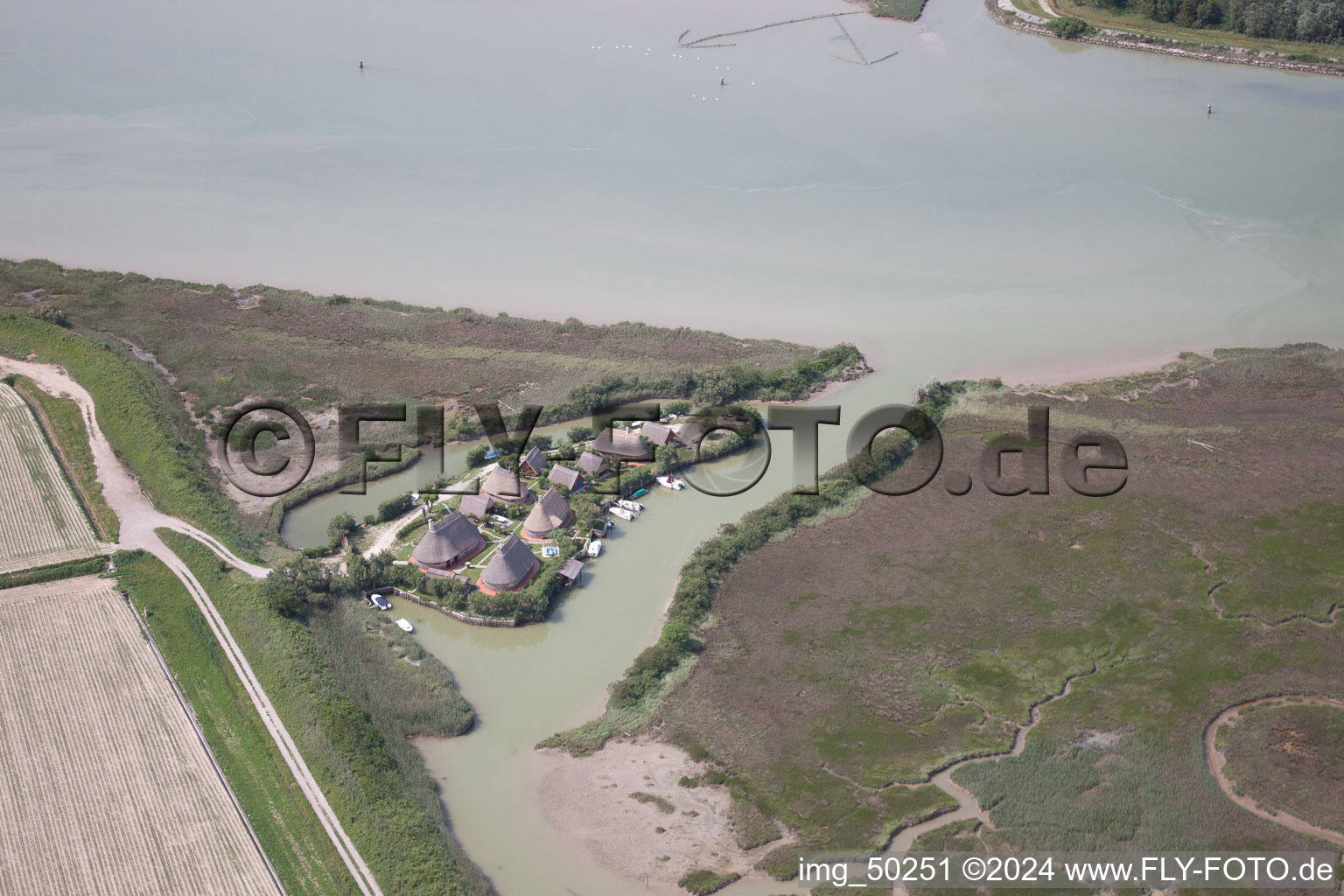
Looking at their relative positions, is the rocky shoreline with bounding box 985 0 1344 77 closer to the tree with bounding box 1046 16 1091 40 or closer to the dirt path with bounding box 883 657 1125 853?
the tree with bounding box 1046 16 1091 40

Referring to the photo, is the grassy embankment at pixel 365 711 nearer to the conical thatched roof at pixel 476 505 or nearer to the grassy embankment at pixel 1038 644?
the grassy embankment at pixel 1038 644

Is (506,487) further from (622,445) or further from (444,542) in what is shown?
(622,445)

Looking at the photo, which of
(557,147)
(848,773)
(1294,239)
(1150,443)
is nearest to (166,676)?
(848,773)

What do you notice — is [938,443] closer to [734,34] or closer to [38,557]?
[38,557]

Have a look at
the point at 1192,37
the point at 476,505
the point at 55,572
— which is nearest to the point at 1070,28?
the point at 1192,37

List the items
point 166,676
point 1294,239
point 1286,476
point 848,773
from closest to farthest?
point 848,773 < point 166,676 < point 1286,476 < point 1294,239

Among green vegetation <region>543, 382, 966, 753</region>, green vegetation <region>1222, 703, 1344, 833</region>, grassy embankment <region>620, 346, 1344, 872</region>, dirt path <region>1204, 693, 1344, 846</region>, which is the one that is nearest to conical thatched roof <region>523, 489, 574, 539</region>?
green vegetation <region>543, 382, 966, 753</region>

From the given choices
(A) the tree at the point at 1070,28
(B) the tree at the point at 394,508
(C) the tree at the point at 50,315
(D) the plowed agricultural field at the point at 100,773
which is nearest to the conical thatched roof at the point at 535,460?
(B) the tree at the point at 394,508
